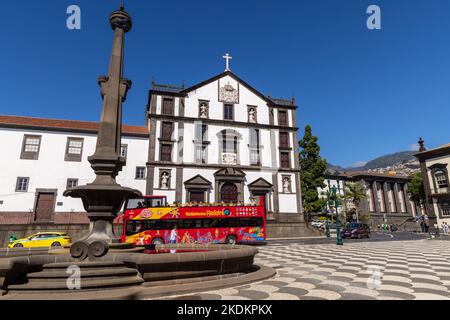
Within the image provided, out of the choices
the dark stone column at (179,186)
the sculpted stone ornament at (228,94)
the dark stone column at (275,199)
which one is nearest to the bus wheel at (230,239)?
the dark stone column at (179,186)

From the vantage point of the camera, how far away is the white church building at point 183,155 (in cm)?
2539

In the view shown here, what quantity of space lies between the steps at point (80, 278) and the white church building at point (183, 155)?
2256cm

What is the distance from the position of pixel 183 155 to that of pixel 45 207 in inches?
568

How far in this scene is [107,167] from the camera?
7.97 metres

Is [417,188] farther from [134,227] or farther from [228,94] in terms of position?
[134,227]

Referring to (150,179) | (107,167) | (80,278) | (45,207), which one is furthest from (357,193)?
(80,278)

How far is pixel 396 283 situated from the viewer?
6.16m

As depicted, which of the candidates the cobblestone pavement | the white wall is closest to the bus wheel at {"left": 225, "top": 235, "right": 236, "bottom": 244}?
the white wall

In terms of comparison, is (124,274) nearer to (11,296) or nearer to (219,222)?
(11,296)

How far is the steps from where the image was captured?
4.92 meters

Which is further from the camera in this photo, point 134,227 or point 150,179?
point 150,179

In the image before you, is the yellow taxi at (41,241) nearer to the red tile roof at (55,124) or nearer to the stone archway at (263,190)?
the red tile roof at (55,124)
